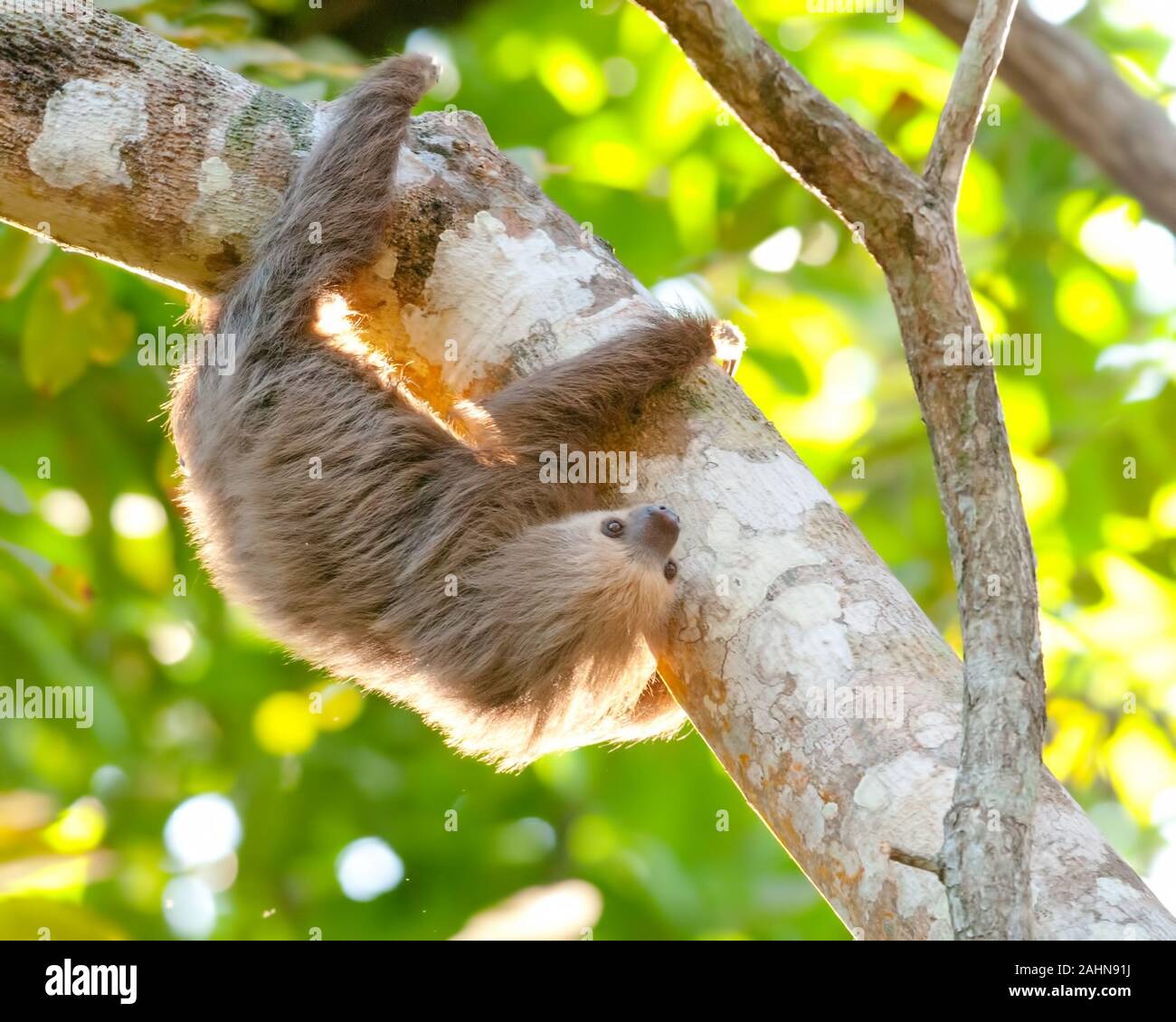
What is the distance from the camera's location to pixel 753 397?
800 cm

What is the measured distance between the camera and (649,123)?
28.1 feet

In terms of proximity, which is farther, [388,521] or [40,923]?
[40,923]

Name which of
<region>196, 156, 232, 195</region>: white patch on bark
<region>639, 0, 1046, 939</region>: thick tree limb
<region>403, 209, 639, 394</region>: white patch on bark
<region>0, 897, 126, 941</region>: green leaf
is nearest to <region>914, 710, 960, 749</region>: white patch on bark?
<region>639, 0, 1046, 939</region>: thick tree limb

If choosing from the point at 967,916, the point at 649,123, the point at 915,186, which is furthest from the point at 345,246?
the point at 649,123

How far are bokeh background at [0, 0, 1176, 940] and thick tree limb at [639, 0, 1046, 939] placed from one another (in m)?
3.69

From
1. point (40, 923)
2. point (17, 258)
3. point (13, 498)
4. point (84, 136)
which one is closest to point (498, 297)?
point (84, 136)

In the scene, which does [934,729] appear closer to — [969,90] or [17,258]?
[969,90]

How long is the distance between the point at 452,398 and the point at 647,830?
400cm

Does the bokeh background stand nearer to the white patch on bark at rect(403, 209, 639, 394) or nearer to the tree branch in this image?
the white patch on bark at rect(403, 209, 639, 394)

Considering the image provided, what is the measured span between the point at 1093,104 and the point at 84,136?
211 inches

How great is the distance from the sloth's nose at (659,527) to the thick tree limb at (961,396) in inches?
38.5

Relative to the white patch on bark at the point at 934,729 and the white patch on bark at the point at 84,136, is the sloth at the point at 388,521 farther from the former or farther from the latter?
the white patch on bark at the point at 934,729

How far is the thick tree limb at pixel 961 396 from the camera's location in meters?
2.35

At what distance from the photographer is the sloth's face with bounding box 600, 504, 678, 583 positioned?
155 inches
